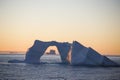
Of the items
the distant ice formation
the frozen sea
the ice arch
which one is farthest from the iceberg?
the ice arch

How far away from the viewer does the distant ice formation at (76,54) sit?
57312mm

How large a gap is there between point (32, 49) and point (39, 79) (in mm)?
29627

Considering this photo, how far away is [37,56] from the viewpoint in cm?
6475

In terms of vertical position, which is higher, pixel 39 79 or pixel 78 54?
pixel 78 54

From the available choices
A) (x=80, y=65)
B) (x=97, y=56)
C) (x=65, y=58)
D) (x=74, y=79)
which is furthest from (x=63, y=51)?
(x=74, y=79)

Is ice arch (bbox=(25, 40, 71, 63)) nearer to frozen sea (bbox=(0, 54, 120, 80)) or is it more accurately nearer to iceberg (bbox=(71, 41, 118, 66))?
iceberg (bbox=(71, 41, 118, 66))

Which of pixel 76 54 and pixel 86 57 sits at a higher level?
pixel 76 54

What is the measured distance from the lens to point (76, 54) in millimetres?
58500

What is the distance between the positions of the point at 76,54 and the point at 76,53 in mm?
250

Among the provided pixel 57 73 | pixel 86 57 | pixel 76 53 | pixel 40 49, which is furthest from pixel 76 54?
pixel 57 73

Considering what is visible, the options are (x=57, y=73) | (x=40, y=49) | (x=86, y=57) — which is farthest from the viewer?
(x=40, y=49)

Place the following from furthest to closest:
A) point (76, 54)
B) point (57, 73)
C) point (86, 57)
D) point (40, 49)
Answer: point (40, 49) → point (76, 54) → point (86, 57) → point (57, 73)

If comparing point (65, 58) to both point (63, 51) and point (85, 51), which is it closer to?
point (63, 51)

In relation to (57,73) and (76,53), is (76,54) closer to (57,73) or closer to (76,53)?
(76,53)
